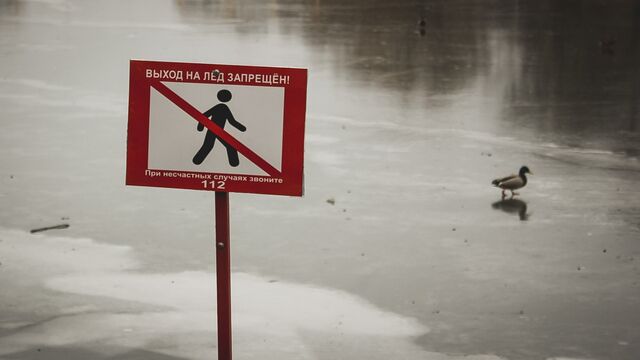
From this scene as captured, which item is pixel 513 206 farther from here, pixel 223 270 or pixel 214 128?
pixel 214 128

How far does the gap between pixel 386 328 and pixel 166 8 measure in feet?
92.8

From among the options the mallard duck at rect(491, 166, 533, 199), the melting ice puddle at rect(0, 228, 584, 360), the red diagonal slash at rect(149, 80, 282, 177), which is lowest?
the melting ice puddle at rect(0, 228, 584, 360)

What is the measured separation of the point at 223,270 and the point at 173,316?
12.7ft

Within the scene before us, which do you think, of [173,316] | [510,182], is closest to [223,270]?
[173,316]

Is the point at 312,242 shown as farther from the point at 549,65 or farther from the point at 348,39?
the point at 348,39

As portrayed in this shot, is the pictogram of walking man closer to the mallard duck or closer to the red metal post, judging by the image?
the red metal post

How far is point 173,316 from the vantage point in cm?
923

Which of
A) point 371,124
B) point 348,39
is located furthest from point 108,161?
point 348,39

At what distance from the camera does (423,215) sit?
12578 millimetres

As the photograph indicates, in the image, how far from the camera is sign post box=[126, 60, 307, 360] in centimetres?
530

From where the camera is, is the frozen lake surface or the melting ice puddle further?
the frozen lake surface

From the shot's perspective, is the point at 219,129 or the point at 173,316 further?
the point at 173,316

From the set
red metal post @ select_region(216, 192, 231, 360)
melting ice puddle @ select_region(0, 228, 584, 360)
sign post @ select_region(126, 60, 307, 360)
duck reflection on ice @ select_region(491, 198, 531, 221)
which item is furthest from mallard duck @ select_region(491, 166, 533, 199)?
sign post @ select_region(126, 60, 307, 360)

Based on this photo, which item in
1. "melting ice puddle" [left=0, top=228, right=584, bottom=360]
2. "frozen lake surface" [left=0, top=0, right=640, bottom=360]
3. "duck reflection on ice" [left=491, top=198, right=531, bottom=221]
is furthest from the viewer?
"duck reflection on ice" [left=491, top=198, right=531, bottom=221]
